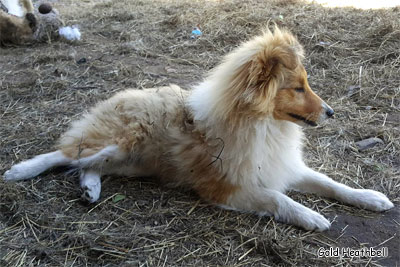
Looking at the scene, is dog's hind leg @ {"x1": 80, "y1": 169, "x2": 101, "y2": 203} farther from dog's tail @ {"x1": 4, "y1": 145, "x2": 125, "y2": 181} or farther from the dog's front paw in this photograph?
the dog's front paw

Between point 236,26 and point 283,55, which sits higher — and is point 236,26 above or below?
below

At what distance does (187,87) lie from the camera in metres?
5.62

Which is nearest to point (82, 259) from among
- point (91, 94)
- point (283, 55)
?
point (283, 55)

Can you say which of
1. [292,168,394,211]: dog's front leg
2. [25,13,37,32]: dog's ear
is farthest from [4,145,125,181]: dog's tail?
[25,13,37,32]: dog's ear

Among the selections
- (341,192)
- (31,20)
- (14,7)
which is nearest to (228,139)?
(341,192)

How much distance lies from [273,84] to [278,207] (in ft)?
3.21

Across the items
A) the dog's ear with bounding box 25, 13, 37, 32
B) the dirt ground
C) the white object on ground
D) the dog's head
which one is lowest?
the white object on ground

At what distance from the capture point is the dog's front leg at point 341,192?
3445 mm

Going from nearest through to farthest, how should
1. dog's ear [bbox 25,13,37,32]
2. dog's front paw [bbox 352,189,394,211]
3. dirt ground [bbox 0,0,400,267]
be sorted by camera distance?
1. dirt ground [bbox 0,0,400,267]
2. dog's front paw [bbox 352,189,394,211]
3. dog's ear [bbox 25,13,37,32]

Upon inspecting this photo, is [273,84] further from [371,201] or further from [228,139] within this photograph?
[371,201]

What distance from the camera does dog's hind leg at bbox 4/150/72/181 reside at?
3.64 meters

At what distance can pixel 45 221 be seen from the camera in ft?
10.5

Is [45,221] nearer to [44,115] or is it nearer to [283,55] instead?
[44,115]

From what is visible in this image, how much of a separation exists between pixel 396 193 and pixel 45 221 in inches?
117
